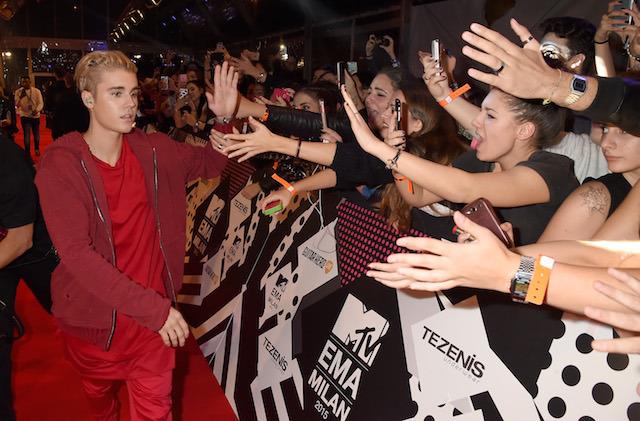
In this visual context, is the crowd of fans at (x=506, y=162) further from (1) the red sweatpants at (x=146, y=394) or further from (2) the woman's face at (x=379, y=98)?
(1) the red sweatpants at (x=146, y=394)

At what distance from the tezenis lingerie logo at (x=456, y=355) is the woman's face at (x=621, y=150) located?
0.83 metres

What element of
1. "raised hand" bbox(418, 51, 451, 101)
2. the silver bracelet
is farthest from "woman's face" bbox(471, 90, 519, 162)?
"raised hand" bbox(418, 51, 451, 101)

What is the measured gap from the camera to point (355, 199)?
265 centimetres

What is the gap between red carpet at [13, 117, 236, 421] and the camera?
3.13 metres

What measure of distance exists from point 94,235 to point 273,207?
898mm

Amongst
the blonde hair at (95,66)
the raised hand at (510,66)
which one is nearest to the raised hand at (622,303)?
the raised hand at (510,66)

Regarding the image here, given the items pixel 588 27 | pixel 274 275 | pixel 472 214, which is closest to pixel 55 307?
pixel 274 275

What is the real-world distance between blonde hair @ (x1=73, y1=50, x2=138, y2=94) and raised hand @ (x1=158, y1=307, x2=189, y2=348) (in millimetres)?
1072

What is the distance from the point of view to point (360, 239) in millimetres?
2512

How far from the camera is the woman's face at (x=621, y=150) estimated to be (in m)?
1.78

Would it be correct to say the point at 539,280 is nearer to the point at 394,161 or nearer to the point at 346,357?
the point at 394,161

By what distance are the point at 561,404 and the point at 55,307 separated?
2152 mm

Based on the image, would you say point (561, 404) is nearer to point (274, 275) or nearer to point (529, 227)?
point (529, 227)

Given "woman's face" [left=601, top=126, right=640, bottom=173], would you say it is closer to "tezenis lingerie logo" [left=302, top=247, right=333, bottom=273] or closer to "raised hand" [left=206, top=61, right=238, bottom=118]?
"tezenis lingerie logo" [left=302, top=247, right=333, bottom=273]
